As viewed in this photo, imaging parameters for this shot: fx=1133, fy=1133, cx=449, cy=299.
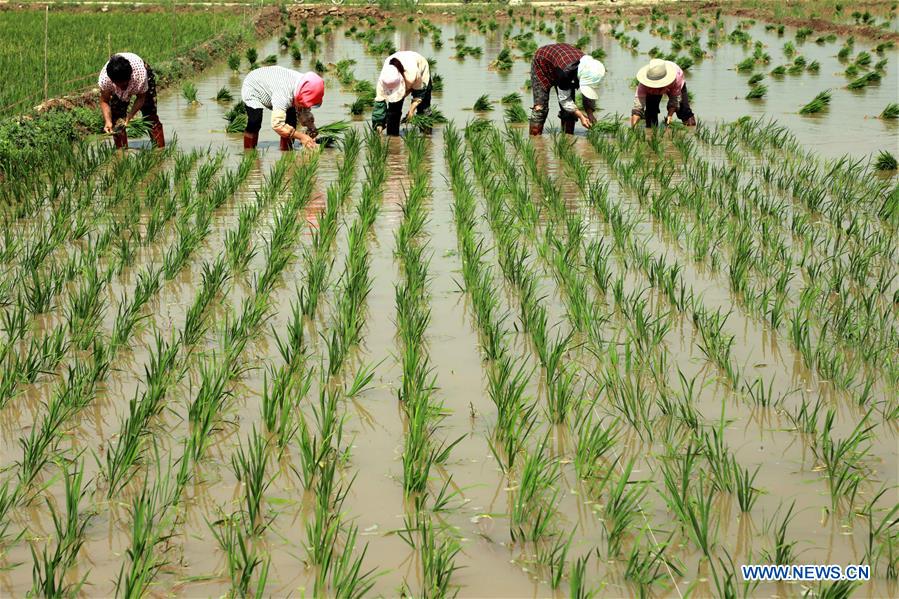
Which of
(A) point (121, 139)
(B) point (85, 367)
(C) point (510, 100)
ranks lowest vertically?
(B) point (85, 367)

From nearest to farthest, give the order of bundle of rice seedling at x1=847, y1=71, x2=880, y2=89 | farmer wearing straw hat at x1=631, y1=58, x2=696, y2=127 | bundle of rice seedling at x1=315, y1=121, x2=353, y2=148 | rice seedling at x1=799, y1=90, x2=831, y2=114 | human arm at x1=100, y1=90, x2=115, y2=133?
1. human arm at x1=100, y1=90, x2=115, y2=133
2. bundle of rice seedling at x1=315, y1=121, x2=353, y2=148
3. farmer wearing straw hat at x1=631, y1=58, x2=696, y2=127
4. rice seedling at x1=799, y1=90, x2=831, y2=114
5. bundle of rice seedling at x1=847, y1=71, x2=880, y2=89

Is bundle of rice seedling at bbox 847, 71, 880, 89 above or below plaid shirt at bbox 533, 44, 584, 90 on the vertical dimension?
above

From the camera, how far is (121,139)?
8.70 m

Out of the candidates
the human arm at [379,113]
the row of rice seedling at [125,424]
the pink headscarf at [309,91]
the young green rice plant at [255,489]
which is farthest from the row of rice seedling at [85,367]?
the human arm at [379,113]

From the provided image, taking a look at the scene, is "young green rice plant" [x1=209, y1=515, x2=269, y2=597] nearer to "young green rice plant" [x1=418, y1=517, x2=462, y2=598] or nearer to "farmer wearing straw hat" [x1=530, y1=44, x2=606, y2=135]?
"young green rice plant" [x1=418, y1=517, x2=462, y2=598]

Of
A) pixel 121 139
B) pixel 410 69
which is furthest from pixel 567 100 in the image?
pixel 121 139

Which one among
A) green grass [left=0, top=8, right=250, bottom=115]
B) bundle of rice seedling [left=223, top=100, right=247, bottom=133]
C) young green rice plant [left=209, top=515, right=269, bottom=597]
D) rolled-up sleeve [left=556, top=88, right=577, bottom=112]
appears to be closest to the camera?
young green rice plant [left=209, top=515, right=269, bottom=597]

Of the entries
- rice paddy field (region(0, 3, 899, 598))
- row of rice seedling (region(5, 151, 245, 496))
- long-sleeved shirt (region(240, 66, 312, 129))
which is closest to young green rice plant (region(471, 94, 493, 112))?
long-sleeved shirt (region(240, 66, 312, 129))

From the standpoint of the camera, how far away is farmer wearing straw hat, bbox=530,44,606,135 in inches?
349

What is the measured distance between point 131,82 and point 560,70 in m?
3.30

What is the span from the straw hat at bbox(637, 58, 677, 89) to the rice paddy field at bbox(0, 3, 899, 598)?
1.29 m

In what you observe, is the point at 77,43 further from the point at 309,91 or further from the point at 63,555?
the point at 63,555

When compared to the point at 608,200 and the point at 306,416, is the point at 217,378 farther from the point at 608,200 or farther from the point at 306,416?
the point at 608,200

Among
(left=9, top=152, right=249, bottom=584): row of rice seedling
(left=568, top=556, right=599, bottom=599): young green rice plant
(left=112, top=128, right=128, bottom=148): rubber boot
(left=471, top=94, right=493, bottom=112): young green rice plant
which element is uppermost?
(left=471, top=94, right=493, bottom=112): young green rice plant
